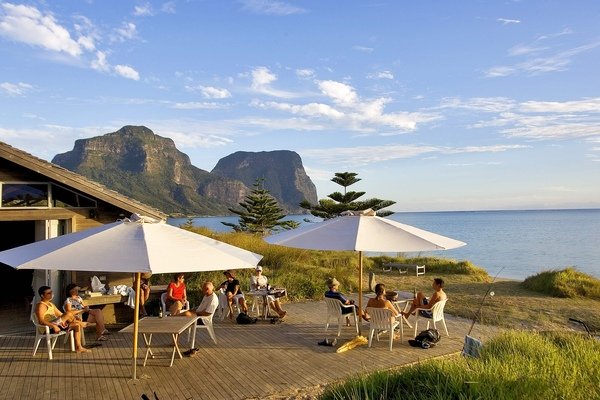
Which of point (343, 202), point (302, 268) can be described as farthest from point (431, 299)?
point (343, 202)

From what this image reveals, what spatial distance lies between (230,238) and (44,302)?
9365 mm

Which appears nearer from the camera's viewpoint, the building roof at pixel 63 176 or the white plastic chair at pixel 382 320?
the white plastic chair at pixel 382 320

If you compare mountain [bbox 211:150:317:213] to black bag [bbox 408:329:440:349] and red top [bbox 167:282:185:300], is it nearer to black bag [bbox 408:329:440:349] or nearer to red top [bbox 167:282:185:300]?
red top [bbox 167:282:185:300]

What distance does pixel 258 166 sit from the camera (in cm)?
17562

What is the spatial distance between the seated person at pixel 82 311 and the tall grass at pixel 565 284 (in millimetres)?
11715

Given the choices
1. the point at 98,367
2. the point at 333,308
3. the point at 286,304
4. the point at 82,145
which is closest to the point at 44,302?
the point at 98,367

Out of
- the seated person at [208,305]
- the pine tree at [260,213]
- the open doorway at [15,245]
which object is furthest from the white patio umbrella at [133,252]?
the pine tree at [260,213]

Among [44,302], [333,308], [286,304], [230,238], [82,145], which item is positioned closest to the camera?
[44,302]

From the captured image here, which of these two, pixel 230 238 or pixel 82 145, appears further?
pixel 82 145

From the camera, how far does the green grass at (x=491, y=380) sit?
3.34 meters

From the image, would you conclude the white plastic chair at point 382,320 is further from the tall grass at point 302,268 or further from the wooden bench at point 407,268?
the wooden bench at point 407,268

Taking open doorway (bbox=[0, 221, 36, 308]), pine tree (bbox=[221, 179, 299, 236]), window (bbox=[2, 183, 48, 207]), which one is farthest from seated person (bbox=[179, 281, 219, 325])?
pine tree (bbox=[221, 179, 299, 236])

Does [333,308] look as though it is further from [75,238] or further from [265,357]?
[75,238]

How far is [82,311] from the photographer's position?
6.22 meters
